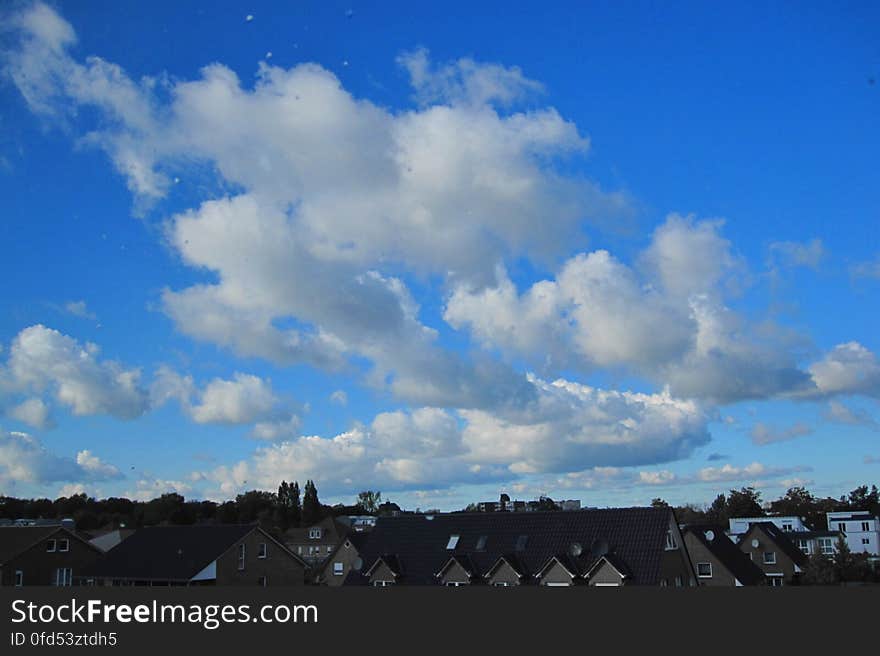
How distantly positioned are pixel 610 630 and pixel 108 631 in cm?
1384

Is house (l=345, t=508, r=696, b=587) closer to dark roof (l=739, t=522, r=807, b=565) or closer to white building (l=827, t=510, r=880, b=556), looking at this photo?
dark roof (l=739, t=522, r=807, b=565)

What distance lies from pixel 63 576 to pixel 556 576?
132 feet

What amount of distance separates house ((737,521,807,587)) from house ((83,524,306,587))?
45.7m

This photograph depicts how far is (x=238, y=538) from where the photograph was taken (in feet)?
198

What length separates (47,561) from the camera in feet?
207

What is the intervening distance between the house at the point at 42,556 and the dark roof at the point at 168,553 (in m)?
2.68

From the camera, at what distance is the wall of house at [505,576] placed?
50.4 m

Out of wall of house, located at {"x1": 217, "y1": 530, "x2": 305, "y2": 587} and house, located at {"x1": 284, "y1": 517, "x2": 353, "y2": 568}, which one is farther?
house, located at {"x1": 284, "y1": 517, "x2": 353, "y2": 568}

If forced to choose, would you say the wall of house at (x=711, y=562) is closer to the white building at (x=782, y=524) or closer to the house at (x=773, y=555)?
the house at (x=773, y=555)

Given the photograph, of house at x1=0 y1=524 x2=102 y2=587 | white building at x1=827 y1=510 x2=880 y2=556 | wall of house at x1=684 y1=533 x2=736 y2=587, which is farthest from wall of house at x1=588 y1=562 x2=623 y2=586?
white building at x1=827 y1=510 x2=880 y2=556

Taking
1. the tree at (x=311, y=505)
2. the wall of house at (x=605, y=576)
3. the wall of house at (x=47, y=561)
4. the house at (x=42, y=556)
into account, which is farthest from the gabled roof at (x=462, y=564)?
the tree at (x=311, y=505)

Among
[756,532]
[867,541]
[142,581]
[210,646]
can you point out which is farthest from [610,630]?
[867,541]

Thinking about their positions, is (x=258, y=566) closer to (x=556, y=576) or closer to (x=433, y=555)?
(x=433, y=555)

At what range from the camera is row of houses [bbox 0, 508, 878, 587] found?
48344 millimetres
